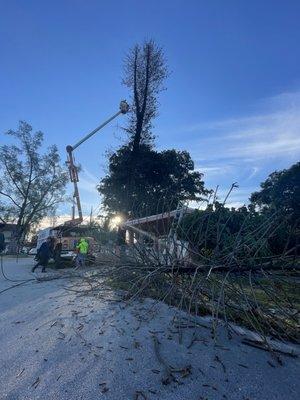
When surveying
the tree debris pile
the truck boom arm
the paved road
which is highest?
the truck boom arm

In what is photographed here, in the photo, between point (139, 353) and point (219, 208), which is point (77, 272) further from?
point (219, 208)

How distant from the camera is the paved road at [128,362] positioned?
322 cm

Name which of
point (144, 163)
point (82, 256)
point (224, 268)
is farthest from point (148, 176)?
point (224, 268)

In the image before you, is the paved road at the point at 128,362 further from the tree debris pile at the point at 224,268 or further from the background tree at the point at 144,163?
the background tree at the point at 144,163

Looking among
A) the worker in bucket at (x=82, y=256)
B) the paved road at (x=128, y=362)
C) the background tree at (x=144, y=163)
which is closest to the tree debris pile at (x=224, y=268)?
the paved road at (x=128, y=362)

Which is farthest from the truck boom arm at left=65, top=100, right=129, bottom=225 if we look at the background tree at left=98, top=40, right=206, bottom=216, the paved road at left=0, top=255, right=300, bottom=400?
the paved road at left=0, top=255, right=300, bottom=400

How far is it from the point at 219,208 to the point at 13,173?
141 feet

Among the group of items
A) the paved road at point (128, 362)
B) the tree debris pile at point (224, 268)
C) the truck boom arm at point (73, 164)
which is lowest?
the paved road at point (128, 362)

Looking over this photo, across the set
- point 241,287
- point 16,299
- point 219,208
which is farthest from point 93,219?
point 16,299

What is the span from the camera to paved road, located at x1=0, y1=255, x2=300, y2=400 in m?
3.22

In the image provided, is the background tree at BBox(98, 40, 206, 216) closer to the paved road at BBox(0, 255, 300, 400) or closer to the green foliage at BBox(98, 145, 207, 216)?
the green foliage at BBox(98, 145, 207, 216)

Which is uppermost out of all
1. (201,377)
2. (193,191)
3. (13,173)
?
(13,173)

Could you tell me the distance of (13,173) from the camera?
43.7 meters

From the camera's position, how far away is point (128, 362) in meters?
3.72
